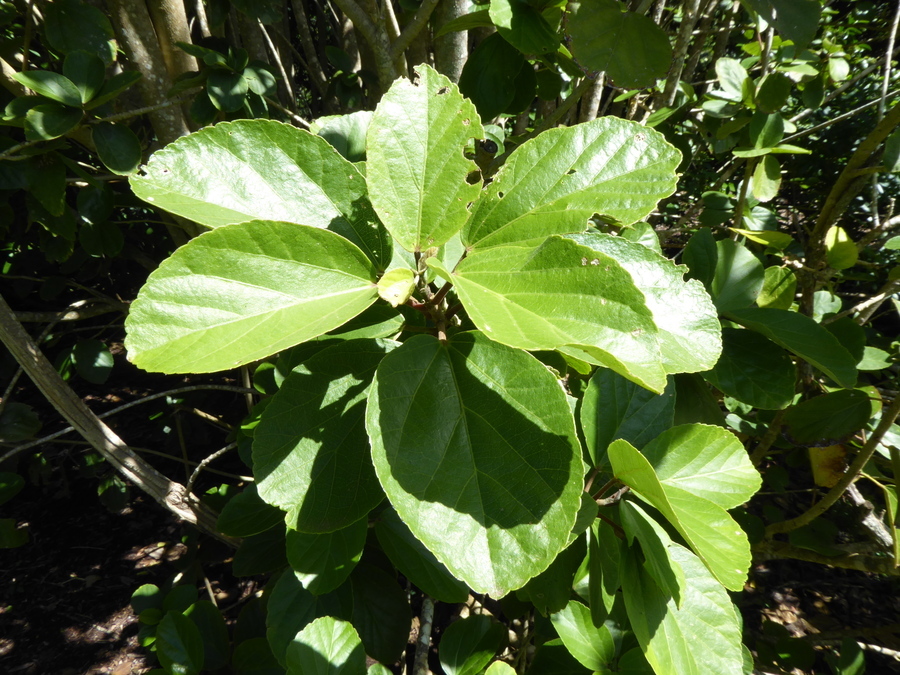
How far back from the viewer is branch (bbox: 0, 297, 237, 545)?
1.38 meters

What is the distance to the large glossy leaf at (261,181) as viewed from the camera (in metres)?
0.69

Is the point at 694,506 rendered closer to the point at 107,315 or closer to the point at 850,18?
the point at 107,315

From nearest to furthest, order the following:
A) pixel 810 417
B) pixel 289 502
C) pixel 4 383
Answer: pixel 289 502 < pixel 810 417 < pixel 4 383

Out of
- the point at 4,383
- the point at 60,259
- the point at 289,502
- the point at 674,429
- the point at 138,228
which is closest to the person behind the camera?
the point at 289,502

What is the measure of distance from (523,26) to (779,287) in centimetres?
93

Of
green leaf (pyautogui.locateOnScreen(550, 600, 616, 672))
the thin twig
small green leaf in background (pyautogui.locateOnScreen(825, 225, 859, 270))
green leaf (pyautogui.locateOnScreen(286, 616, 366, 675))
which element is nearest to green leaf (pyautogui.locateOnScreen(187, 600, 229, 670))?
the thin twig

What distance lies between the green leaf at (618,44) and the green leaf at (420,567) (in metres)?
1.09

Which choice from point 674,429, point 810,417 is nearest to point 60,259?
point 674,429

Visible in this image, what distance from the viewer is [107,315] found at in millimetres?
2762

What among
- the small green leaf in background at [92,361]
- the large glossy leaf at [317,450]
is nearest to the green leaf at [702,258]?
the large glossy leaf at [317,450]

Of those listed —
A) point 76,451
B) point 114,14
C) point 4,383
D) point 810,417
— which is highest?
point 114,14

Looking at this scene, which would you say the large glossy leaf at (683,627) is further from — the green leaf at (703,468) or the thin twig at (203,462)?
the thin twig at (203,462)

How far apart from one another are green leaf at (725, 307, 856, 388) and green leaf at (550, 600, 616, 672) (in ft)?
2.26

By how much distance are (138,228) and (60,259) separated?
747 millimetres
